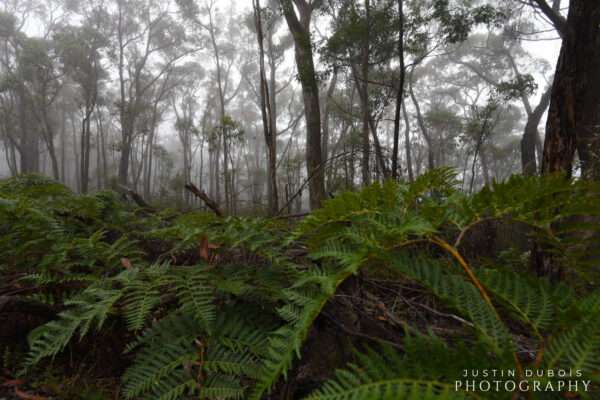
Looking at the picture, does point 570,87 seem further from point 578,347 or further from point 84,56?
point 84,56

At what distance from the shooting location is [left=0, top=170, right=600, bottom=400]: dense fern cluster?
1.25 ft

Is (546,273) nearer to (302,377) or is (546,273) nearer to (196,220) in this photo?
(302,377)

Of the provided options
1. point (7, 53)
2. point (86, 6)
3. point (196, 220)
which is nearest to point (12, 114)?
point (7, 53)

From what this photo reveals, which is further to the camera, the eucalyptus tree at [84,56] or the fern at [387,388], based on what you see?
the eucalyptus tree at [84,56]

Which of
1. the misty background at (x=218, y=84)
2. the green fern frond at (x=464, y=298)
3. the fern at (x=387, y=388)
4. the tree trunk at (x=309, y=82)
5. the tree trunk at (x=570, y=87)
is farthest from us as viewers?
the misty background at (x=218, y=84)

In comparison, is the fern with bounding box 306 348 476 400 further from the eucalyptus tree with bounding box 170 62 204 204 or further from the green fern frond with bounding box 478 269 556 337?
the eucalyptus tree with bounding box 170 62 204 204

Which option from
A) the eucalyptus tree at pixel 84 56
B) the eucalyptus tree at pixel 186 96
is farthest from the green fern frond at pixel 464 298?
the eucalyptus tree at pixel 186 96

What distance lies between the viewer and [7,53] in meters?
17.0

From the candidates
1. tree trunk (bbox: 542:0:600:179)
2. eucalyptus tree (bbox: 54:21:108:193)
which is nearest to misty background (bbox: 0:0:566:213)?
eucalyptus tree (bbox: 54:21:108:193)

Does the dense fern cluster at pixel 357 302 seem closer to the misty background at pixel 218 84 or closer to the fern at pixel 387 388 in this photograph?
the fern at pixel 387 388

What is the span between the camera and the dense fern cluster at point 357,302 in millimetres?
382

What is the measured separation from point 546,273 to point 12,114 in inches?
1002

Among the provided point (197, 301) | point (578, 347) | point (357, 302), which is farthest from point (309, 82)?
point (578, 347)

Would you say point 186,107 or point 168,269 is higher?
point 186,107
